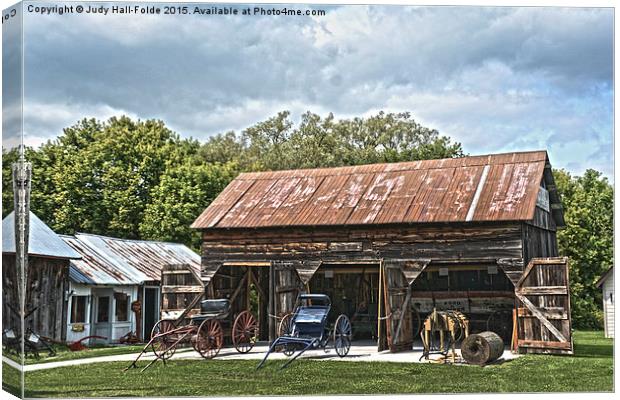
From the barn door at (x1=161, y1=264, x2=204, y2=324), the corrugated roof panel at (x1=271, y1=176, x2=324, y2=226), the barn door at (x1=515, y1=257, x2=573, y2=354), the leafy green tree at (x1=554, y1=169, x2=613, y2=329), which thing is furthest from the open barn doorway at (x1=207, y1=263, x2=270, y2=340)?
the leafy green tree at (x1=554, y1=169, x2=613, y2=329)

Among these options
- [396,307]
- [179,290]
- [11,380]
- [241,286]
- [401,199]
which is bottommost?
[11,380]

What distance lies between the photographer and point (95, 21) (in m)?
15.5

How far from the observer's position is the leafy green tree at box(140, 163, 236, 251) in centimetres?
3400

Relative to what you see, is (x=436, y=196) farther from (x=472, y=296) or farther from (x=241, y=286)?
(x=241, y=286)

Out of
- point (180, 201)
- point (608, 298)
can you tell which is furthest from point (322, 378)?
point (180, 201)

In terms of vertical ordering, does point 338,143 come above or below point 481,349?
above

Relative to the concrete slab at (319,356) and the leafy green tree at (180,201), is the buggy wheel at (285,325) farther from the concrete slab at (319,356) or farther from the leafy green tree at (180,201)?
the leafy green tree at (180,201)

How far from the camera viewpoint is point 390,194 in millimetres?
22469

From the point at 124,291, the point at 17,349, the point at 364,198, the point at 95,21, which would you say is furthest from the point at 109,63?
the point at 124,291

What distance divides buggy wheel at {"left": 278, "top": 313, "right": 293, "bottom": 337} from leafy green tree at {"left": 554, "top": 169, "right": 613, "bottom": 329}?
7.75 meters

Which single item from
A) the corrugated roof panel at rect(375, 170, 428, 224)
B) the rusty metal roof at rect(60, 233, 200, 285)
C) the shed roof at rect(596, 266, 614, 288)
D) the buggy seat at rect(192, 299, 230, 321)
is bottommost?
the buggy seat at rect(192, 299, 230, 321)

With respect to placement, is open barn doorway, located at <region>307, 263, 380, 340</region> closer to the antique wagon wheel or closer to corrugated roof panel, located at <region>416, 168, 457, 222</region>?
the antique wagon wheel

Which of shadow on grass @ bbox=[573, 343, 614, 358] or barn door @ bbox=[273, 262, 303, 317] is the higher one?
barn door @ bbox=[273, 262, 303, 317]

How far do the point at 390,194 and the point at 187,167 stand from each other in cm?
1558
